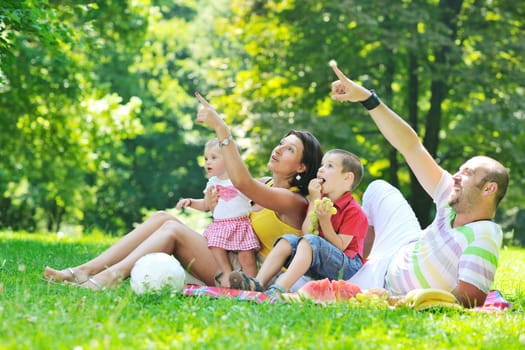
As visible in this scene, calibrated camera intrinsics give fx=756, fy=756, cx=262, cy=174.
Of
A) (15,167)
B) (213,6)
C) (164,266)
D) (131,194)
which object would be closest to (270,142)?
(15,167)

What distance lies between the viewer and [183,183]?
28.6m

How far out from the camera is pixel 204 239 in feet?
17.1

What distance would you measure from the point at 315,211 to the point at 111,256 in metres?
1.43

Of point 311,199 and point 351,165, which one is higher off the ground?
point 351,165

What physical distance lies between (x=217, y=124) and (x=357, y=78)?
447 inches

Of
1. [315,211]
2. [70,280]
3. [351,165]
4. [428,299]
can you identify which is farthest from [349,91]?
[70,280]

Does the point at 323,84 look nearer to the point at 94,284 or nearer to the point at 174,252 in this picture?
the point at 174,252

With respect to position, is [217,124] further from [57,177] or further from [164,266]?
[57,177]

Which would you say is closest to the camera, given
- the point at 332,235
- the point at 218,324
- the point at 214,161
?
the point at 218,324

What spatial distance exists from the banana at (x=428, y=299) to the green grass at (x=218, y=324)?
0.06m

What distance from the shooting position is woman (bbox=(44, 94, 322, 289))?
4879 mm

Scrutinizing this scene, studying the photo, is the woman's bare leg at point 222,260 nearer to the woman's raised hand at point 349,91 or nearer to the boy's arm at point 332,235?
the boy's arm at point 332,235

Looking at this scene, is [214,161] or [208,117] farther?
[214,161]

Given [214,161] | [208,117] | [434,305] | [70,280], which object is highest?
[208,117]
